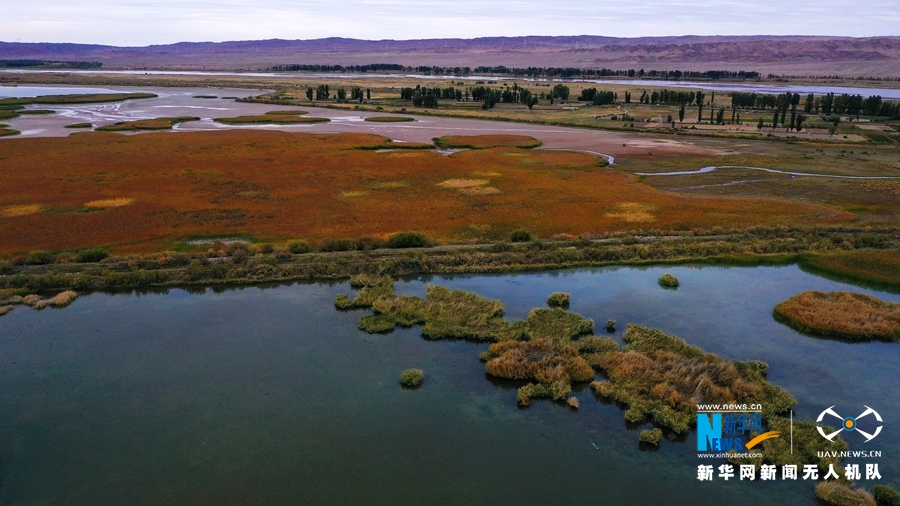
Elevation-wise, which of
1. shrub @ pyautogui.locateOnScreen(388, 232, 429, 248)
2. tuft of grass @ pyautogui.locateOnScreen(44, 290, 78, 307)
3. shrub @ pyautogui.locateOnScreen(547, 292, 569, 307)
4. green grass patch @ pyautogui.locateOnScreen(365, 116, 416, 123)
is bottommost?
tuft of grass @ pyautogui.locateOnScreen(44, 290, 78, 307)

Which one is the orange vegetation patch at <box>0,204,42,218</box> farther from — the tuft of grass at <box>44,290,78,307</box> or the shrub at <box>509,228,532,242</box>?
the shrub at <box>509,228,532,242</box>

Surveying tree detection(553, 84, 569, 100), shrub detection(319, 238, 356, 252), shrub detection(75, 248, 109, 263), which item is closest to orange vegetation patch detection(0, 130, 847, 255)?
shrub detection(75, 248, 109, 263)

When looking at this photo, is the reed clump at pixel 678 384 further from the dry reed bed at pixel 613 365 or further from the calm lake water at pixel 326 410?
the calm lake water at pixel 326 410

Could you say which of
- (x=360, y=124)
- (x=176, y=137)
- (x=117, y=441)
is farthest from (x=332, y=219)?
(x=360, y=124)

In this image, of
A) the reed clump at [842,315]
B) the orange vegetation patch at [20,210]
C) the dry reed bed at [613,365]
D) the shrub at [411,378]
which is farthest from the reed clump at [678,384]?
the orange vegetation patch at [20,210]

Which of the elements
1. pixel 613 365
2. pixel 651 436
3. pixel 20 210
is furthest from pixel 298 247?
pixel 20 210

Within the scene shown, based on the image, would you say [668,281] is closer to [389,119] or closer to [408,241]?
[408,241]

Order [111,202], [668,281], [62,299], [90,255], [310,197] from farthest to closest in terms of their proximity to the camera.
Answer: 1. [310,197]
2. [111,202]
3. [90,255]
4. [668,281]
5. [62,299]

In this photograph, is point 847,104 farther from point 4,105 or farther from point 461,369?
point 4,105
